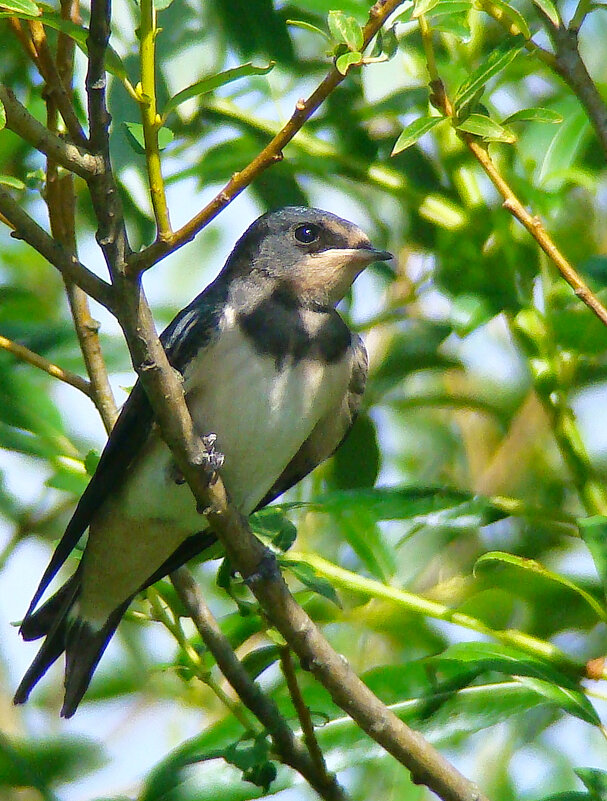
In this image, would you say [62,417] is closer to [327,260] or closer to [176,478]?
[176,478]

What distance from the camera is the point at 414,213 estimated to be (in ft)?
9.98

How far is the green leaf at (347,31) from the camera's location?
62.0 inches

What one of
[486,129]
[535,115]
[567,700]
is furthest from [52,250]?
[567,700]

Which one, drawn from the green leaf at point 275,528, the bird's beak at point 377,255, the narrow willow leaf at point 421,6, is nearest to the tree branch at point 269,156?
the narrow willow leaf at point 421,6

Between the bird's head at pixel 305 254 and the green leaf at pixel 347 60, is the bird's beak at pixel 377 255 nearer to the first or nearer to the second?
the bird's head at pixel 305 254

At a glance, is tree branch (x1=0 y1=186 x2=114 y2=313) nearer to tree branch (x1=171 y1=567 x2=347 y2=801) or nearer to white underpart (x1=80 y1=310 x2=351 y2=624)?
tree branch (x1=171 y1=567 x2=347 y2=801)

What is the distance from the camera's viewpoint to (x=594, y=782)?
2.05 meters

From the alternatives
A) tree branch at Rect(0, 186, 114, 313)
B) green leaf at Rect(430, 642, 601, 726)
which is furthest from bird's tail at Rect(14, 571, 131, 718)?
tree branch at Rect(0, 186, 114, 313)

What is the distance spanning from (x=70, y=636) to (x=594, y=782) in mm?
1676

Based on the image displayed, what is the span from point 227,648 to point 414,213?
1.22m

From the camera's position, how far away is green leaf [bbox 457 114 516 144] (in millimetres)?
1955

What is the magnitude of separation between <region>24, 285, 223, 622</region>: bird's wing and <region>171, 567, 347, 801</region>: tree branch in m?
0.39

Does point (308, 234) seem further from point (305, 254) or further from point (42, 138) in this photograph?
point (42, 138)

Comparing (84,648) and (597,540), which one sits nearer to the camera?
(597,540)
